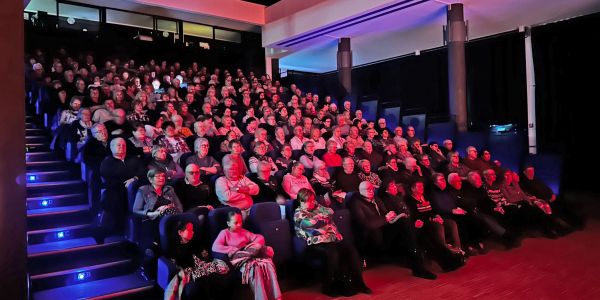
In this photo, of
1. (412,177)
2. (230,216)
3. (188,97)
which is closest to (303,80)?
(188,97)

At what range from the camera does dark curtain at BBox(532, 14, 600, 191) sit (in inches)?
277

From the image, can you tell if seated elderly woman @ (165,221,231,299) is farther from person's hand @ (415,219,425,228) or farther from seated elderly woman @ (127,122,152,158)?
person's hand @ (415,219,425,228)

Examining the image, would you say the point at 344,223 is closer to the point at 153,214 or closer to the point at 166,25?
the point at 153,214

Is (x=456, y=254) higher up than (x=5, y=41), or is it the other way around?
(x=5, y=41)

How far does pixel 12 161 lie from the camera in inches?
90.6

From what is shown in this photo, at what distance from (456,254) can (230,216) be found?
1.87 meters

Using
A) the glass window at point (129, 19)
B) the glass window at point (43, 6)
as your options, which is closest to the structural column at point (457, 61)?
the glass window at point (129, 19)

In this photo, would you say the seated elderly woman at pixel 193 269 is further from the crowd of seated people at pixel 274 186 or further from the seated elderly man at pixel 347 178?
the seated elderly man at pixel 347 178

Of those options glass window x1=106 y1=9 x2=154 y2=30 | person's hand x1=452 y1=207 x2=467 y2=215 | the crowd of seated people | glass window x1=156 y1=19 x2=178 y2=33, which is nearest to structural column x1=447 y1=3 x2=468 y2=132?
the crowd of seated people

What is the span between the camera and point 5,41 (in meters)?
2.33

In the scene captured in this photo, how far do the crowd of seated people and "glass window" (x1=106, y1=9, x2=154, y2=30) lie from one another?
326 cm

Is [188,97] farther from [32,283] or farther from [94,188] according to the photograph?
[32,283]

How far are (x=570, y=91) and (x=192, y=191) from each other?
22.3 feet

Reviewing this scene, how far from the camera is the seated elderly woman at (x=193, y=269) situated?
250cm
